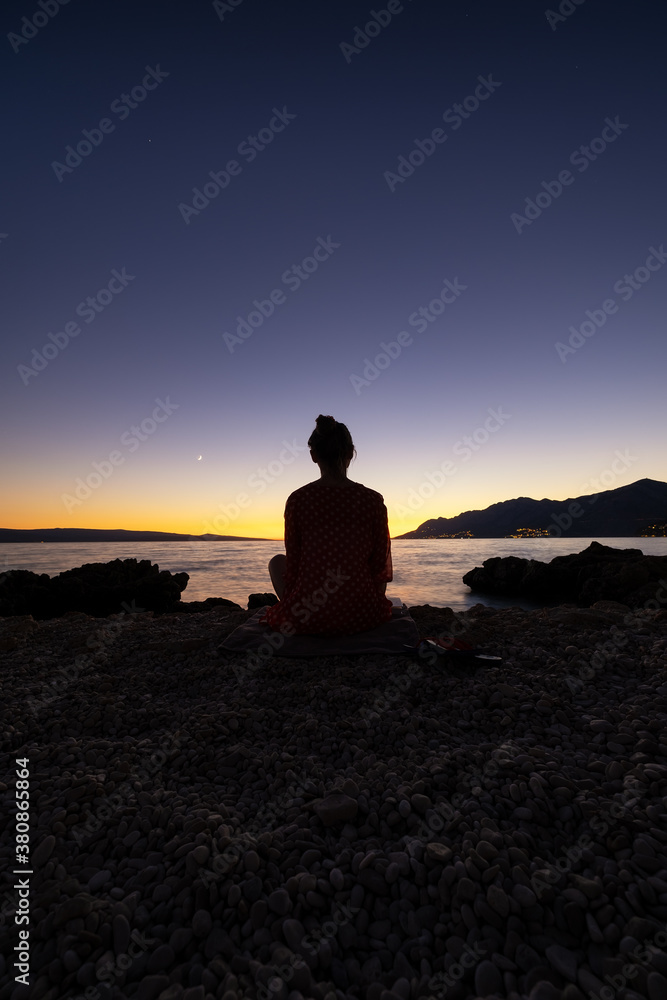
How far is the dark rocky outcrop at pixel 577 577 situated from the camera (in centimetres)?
1151

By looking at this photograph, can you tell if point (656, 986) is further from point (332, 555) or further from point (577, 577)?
point (577, 577)

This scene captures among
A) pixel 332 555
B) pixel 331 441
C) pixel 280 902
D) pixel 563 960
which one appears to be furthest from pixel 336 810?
pixel 331 441

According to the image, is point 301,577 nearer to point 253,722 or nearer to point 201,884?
point 253,722

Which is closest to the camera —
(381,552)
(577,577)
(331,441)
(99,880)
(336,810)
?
(99,880)

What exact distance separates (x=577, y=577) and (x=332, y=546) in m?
14.3

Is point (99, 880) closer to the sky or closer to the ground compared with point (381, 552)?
closer to the ground

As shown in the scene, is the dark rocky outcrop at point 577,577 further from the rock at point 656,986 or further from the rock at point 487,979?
the rock at point 487,979

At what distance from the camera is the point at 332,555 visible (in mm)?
3900

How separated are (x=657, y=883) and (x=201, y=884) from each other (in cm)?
158

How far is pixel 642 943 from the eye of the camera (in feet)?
4.08

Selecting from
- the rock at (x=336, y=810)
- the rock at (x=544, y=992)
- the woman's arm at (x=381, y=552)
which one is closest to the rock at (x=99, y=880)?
the rock at (x=336, y=810)

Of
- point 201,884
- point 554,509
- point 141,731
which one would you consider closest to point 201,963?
point 201,884

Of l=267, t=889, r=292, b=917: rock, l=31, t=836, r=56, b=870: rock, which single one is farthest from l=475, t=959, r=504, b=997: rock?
l=31, t=836, r=56, b=870: rock

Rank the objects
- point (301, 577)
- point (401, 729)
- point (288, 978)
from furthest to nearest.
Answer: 1. point (301, 577)
2. point (401, 729)
3. point (288, 978)
